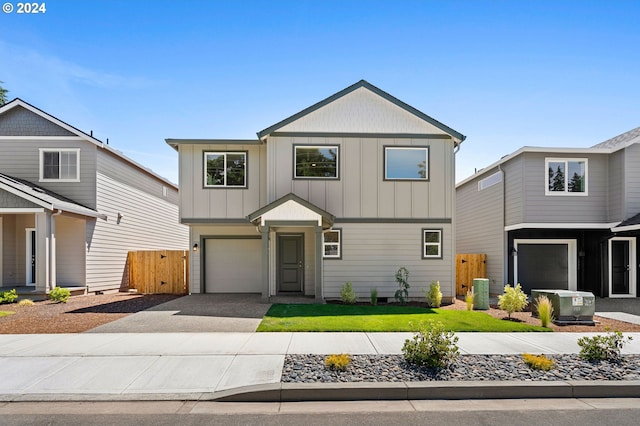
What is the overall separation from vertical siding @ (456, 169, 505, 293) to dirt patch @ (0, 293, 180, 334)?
12951 mm

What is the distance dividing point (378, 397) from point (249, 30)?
1021 cm

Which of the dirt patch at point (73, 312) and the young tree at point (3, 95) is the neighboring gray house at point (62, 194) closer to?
the dirt patch at point (73, 312)

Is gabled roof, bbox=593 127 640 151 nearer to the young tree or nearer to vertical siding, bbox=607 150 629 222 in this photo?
vertical siding, bbox=607 150 629 222

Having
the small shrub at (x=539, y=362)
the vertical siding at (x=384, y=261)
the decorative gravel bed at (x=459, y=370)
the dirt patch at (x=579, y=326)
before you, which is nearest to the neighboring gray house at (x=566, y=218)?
the vertical siding at (x=384, y=261)

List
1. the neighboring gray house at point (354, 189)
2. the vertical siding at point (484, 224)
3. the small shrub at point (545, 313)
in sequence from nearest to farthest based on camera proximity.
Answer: the small shrub at point (545, 313) → the neighboring gray house at point (354, 189) → the vertical siding at point (484, 224)

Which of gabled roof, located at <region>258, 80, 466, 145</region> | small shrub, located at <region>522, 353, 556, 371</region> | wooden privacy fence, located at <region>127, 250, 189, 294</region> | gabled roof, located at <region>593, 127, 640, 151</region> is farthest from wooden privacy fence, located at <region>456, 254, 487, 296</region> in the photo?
wooden privacy fence, located at <region>127, 250, 189, 294</region>

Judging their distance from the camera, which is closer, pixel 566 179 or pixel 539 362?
pixel 539 362

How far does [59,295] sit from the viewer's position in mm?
12680

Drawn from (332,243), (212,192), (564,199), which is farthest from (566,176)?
(212,192)

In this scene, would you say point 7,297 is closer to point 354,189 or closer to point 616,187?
point 354,189

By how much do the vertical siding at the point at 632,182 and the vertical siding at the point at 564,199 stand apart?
0.77 metres

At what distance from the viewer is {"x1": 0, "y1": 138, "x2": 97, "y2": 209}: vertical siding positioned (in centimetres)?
1515

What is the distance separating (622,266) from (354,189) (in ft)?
37.7

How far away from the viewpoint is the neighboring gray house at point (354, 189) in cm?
1357
